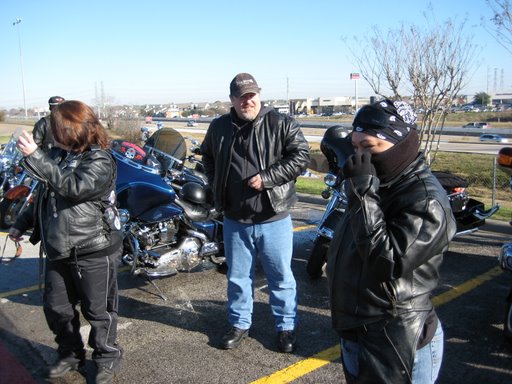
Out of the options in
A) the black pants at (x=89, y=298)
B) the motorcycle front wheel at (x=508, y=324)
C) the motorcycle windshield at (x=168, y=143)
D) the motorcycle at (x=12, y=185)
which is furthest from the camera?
the motorcycle at (x=12, y=185)

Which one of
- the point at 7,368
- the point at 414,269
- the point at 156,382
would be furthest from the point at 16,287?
the point at 414,269

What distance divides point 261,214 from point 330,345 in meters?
1.16

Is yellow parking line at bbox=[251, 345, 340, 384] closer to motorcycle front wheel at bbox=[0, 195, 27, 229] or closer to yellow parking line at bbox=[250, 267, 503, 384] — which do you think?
yellow parking line at bbox=[250, 267, 503, 384]

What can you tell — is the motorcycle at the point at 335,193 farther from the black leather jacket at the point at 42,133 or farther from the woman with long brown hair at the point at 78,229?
the black leather jacket at the point at 42,133

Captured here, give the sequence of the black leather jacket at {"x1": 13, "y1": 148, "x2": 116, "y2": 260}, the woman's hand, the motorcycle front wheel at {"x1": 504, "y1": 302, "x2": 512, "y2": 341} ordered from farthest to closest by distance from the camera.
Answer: the motorcycle front wheel at {"x1": 504, "y1": 302, "x2": 512, "y2": 341} < the black leather jacket at {"x1": 13, "y1": 148, "x2": 116, "y2": 260} < the woman's hand

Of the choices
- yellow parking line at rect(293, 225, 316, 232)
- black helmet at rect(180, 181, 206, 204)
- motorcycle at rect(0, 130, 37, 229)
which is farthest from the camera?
yellow parking line at rect(293, 225, 316, 232)

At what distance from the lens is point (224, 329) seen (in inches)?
161

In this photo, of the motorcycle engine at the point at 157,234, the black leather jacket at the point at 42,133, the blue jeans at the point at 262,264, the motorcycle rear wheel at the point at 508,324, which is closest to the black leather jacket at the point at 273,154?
the blue jeans at the point at 262,264

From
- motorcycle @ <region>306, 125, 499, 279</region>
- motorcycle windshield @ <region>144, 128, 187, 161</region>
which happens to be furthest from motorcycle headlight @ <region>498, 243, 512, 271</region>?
motorcycle windshield @ <region>144, 128, 187, 161</region>

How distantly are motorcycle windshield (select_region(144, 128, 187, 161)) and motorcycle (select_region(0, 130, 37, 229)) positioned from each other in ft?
5.77

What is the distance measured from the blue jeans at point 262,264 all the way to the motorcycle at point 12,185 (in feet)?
12.1

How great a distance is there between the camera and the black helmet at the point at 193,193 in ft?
16.4

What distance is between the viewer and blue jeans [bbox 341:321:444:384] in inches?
75.7

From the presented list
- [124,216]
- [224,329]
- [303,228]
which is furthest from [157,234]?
[303,228]
